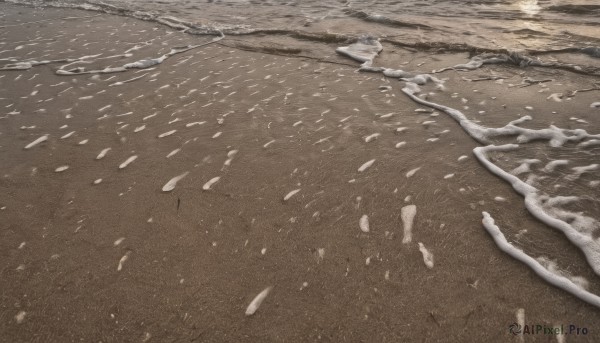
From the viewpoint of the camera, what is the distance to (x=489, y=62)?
487cm

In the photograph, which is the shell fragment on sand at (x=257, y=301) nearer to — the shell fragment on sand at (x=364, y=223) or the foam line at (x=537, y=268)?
the shell fragment on sand at (x=364, y=223)

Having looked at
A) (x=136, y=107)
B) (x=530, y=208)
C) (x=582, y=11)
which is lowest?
(x=530, y=208)

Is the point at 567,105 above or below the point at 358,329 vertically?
above

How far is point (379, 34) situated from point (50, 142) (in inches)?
224

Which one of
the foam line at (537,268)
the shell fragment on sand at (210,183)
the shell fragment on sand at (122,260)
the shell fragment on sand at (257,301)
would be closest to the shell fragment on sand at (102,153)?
the shell fragment on sand at (210,183)

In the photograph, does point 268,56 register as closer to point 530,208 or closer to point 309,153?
point 309,153

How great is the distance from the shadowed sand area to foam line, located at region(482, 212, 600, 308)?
0.12ft

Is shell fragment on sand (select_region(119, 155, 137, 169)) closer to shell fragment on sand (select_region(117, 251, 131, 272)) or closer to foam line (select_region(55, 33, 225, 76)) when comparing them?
shell fragment on sand (select_region(117, 251, 131, 272))

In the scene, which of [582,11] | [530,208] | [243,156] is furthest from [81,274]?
[582,11]

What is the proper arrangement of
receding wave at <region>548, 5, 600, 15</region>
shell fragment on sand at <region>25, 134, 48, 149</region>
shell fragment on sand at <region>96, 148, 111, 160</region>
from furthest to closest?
receding wave at <region>548, 5, 600, 15</region>
shell fragment on sand at <region>25, 134, 48, 149</region>
shell fragment on sand at <region>96, 148, 111, 160</region>

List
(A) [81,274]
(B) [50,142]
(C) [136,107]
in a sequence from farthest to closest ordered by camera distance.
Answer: (C) [136,107] < (B) [50,142] < (A) [81,274]

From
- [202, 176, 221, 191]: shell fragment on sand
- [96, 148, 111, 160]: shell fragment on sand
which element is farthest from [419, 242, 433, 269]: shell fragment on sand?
[96, 148, 111, 160]: shell fragment on sand

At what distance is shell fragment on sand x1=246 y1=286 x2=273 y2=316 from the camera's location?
1763 mm

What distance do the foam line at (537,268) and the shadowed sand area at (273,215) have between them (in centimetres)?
4
